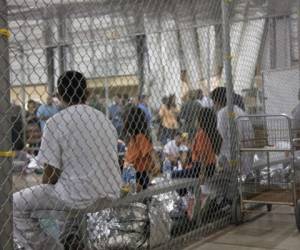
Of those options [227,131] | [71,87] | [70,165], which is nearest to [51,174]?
[70,165]

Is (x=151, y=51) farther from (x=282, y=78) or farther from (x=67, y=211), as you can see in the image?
(x=67, y=211)

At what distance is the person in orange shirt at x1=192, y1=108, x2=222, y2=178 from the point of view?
459 centimetres

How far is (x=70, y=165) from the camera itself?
288 cm

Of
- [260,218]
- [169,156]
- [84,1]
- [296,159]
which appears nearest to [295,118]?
[296,159]

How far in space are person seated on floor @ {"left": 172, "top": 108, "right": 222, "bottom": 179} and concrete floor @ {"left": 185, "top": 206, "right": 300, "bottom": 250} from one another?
0.61 meters

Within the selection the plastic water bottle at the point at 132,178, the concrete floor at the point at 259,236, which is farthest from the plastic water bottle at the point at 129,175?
the concrete floor at the point at 259,236

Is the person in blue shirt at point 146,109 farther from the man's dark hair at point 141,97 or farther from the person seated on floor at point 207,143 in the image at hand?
the person seated on floor at point 207,143

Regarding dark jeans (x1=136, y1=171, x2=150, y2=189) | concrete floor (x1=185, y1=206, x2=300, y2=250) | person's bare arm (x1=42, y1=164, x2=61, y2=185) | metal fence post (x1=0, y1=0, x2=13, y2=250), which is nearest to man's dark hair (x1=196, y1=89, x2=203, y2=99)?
dark jeans (x1=136, y1=171, x2=150, y2=189)

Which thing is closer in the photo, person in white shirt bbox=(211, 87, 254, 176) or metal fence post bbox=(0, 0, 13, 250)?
metal fence post bbox=(0, 0, 13, 250)

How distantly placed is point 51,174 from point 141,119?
1.76 metres

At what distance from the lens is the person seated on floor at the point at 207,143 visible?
454cm

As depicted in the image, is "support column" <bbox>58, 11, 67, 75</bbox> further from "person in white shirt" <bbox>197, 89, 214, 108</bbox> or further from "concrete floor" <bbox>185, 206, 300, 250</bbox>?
"concrete floor" <bbox>185, 206, 300, 250</bbox>

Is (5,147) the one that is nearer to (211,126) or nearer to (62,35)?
(211,126)

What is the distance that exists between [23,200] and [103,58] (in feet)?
11.8
